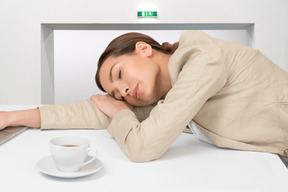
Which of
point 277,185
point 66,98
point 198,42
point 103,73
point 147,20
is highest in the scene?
point 147,20

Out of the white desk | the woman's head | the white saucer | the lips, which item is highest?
the woman's head

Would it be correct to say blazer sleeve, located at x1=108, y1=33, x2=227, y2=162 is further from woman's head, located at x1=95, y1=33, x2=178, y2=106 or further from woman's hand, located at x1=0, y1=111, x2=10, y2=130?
woman's hand, located at x1=0, y1=111, x2=10, y2=130

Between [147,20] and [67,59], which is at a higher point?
[147,20]

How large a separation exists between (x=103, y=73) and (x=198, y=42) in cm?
37

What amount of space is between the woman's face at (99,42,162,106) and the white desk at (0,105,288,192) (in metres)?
0.23

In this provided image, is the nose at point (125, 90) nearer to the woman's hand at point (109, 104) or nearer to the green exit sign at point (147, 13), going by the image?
the woman's hand at point (109, 104)

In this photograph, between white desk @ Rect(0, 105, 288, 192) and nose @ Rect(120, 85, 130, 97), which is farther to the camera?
nose @ Rect(120, 85, 130, 97)

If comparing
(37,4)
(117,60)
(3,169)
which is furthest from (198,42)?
(37,4)

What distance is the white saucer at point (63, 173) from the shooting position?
0.66m

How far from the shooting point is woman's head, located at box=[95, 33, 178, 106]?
3.65 feet

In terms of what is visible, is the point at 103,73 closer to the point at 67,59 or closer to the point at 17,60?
the point at 17,60

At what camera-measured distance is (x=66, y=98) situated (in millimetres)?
3820

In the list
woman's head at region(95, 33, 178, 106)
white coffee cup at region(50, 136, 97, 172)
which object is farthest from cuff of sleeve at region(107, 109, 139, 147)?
white coffee cup at region(50, 136, 97, 172)

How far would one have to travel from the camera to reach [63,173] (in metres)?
0.67
